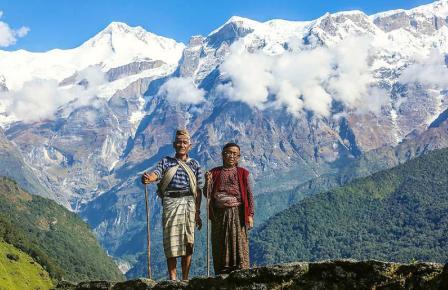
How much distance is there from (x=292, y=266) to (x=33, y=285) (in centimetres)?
17610

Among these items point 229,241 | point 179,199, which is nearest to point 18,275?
point 179,199

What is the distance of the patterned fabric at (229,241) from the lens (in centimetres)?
1842

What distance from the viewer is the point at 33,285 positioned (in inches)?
7136

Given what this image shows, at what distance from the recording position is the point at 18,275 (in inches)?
7190

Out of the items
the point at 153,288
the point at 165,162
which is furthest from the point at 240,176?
the point at 153,288

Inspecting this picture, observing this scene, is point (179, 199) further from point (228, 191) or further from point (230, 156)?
point (230, 156)

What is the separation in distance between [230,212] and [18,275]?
173170 mm

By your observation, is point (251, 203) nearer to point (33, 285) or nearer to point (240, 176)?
point (240, 176)

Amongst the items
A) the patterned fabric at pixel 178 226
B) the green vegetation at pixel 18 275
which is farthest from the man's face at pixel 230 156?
the green vegetation at pixel 18 275

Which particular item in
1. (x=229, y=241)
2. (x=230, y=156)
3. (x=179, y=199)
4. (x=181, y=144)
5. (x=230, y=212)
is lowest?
(x=229, y=241)

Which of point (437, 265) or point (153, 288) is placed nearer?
point (437, 265)

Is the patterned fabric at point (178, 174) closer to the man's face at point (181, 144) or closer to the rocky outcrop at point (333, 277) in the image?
the man's face at point (181, 144)

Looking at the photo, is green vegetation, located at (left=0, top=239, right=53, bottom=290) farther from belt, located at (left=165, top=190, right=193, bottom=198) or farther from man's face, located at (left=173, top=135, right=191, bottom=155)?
belt, located at (left=165, top=190, right=193, bottom=198)

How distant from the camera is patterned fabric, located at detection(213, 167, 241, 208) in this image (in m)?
19.0
